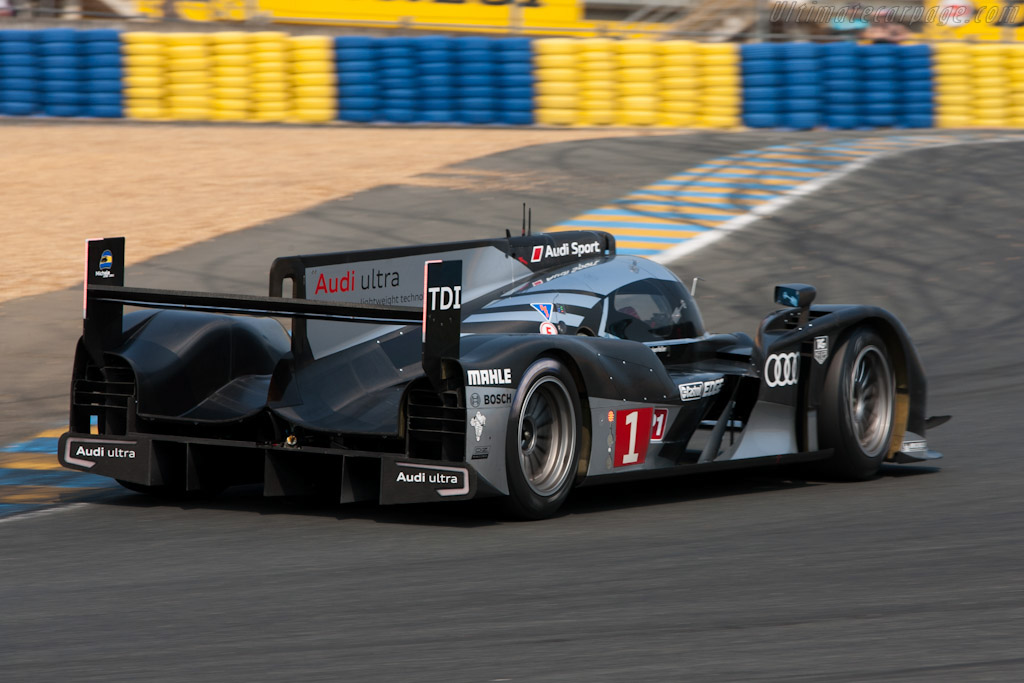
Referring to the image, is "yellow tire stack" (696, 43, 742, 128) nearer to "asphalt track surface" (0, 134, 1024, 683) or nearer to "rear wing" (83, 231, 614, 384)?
"asphalt track surface" (0, 134, 1024, 683)

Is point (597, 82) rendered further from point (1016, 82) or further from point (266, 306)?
point (266, 306)

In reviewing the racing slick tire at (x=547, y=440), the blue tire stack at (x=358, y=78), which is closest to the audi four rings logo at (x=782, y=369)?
the racing slick tire at (x=547, y=440)

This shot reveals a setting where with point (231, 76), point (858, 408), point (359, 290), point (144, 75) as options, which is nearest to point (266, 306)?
point (359, 290)

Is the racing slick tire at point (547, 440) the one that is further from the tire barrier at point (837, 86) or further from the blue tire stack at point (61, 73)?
the blue tire stack at point (61, 73)

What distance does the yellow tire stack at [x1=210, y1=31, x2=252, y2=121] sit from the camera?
71.6ft

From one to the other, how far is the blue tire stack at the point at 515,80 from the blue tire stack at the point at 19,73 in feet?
23.8

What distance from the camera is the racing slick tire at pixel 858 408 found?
7.48 meters

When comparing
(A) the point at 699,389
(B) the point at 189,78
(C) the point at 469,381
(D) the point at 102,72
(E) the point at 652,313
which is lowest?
(A) the point at 699,389

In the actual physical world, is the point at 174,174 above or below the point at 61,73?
below

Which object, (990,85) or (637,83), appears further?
(990,85)

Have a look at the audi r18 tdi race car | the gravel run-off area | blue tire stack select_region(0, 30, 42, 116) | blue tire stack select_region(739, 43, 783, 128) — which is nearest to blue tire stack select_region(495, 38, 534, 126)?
the gravel run-off area

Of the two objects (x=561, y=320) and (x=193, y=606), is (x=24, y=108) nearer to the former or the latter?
(x=561, y=320)

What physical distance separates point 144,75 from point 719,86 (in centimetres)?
889

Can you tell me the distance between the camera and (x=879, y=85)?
72.4 feet
